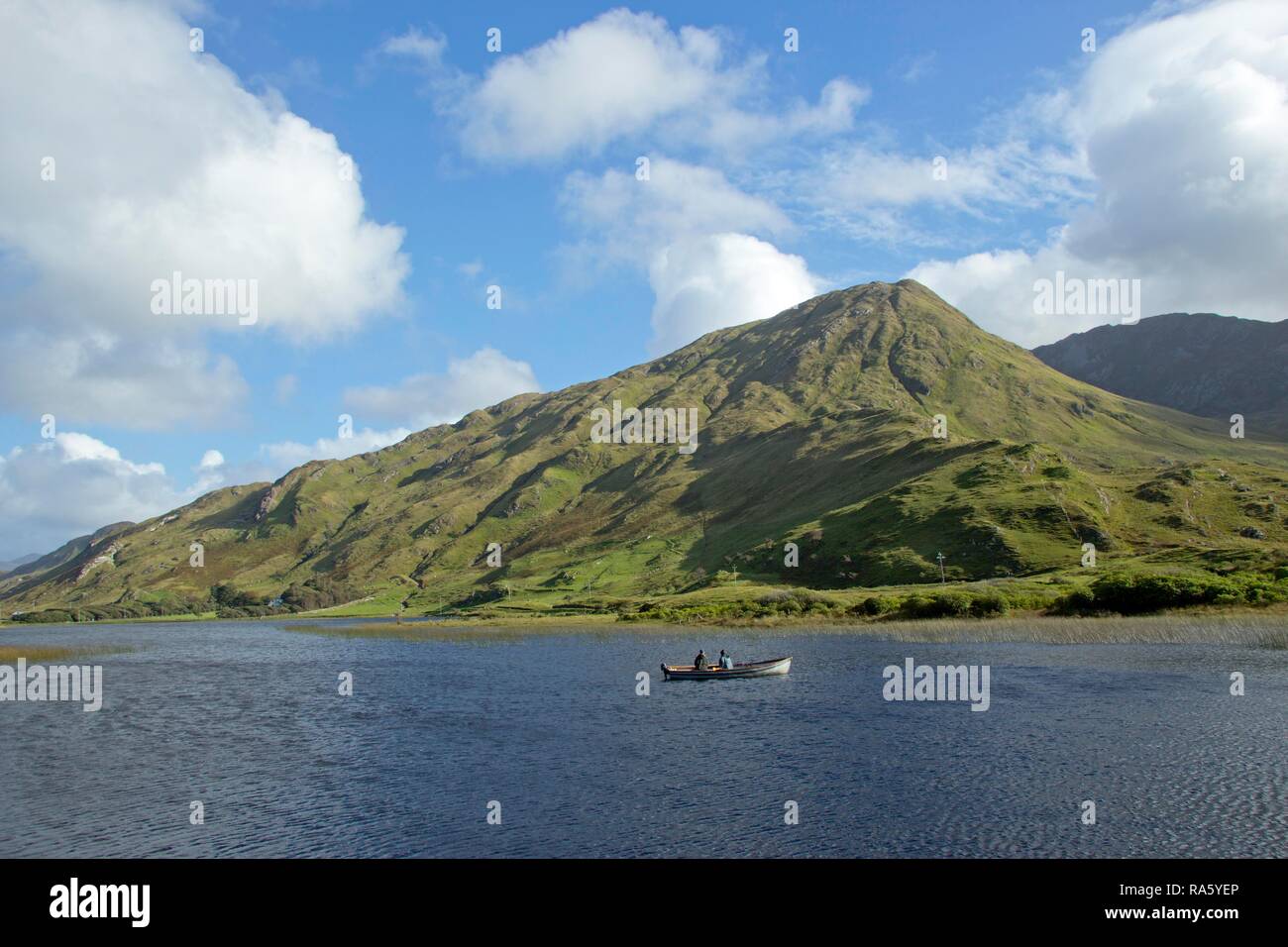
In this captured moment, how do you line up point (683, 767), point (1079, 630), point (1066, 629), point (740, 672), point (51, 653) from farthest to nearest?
point (51, 653) → point (1066, 629) → point (1079, 630) → point (740, 672) → point (683, 767)

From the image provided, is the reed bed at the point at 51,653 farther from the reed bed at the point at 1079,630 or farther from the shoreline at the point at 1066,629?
the reed bed at the point at 1079,630

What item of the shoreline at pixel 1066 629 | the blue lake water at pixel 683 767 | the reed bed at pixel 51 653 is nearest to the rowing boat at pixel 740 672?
the blue lake water at pixel 683 767

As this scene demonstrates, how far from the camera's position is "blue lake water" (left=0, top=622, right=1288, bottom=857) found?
39500 millimetres

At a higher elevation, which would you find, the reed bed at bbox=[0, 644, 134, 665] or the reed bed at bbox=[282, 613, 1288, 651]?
the reed bed at bbox=[282, 613, 1288, 651]

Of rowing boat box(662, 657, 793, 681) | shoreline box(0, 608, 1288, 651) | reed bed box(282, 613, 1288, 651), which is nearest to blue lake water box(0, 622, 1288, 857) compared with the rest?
rowing boat box(662, 657, 793, 681)

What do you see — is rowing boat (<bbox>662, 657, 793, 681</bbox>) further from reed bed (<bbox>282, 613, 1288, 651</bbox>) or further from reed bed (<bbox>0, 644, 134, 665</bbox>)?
reed bed (<bbox>0, 644, 134, 665</bbox>)

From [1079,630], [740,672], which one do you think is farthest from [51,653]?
[1079,630]

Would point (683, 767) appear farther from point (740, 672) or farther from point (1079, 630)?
point (1079, 630)

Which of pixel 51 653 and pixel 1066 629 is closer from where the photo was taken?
pixel 1066 629

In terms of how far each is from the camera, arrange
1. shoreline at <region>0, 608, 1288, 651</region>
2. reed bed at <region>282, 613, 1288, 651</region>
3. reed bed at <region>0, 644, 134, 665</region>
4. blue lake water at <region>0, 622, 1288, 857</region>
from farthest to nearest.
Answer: reed bed at <region>0, 644, 134, 665</region> → shoreline at <region>0, 608, 1288, 651</region> → reed bed at <region>282, 613, 1288, 651</region> → blue lake water at <region>0, 622, 1288, 857</region>

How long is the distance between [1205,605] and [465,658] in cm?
10705

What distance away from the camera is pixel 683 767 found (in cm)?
5231
